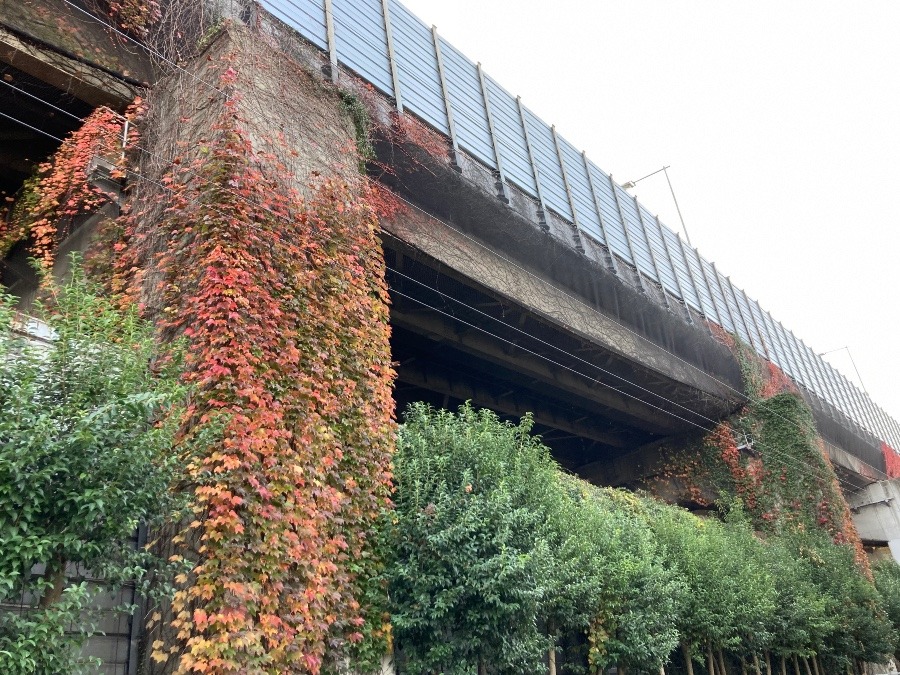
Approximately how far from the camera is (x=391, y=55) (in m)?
12.9

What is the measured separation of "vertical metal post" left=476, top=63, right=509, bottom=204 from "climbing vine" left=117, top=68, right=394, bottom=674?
4.91 meters

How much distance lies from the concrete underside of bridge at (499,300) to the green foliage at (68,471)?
542cm

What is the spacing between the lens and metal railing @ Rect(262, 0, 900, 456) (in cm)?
1216

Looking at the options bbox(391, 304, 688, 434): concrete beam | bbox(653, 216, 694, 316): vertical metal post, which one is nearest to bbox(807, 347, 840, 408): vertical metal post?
bbox(391, 304, 688, 434): concrete beam

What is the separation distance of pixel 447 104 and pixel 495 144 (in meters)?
1.40

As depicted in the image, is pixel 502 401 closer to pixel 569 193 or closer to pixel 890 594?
pixel 569 193

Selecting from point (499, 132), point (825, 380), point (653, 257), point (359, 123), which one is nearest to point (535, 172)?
point (499, 132)

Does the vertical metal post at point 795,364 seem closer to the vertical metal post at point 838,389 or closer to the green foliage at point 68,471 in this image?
the vertical metal post at point 838,389

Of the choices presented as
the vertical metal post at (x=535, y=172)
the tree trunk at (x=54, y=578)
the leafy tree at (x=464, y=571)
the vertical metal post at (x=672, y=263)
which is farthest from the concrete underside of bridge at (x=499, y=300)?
the tree trunk at (x=54, y=578)

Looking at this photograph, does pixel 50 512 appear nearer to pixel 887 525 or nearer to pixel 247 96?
pixel 247 96

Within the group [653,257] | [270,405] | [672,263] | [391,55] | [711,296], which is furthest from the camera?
[711,296]

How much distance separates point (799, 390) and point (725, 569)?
1525 centimetres

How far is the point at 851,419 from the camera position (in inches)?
1215

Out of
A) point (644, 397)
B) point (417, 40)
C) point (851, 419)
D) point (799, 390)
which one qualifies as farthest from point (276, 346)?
point (851, 419)
